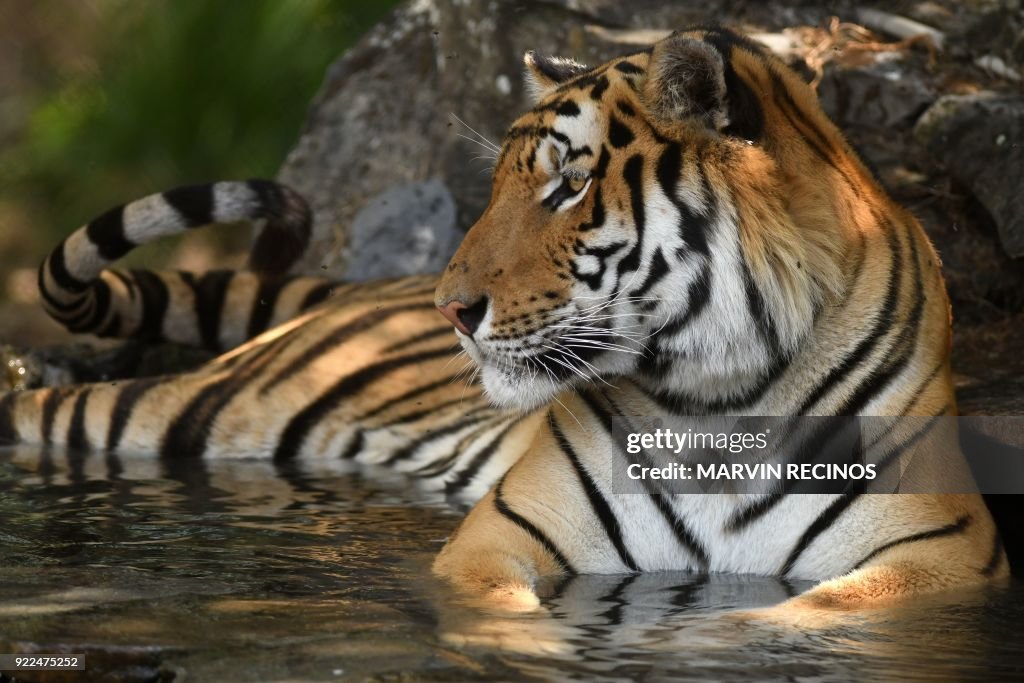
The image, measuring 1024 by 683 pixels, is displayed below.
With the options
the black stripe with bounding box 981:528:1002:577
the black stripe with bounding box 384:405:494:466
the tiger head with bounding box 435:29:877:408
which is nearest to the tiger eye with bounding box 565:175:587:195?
the tiger head with bounding box 435:29:877:408

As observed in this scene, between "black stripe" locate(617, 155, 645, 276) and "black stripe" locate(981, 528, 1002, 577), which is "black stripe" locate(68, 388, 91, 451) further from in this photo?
"black stripe" locate(981, 528, 1002, 577)

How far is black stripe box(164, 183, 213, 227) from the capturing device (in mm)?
4512

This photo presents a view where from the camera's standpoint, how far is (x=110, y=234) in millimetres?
4527

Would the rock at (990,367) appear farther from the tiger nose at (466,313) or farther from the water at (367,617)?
the tiger nose at (466,313)

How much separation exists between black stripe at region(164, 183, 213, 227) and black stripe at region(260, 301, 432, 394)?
1.71 feet

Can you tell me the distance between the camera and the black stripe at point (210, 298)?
500cm

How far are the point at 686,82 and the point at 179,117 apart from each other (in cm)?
647

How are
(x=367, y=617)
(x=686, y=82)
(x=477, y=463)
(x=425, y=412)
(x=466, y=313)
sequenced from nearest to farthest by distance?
(x=367, y=617) < (x=686, y=82) < (x=466, y=313) < (x=477, y=463) < (x=425, y=412)

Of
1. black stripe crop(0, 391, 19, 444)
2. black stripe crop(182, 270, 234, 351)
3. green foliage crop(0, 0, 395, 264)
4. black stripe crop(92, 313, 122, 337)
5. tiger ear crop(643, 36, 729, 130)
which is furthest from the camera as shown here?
green foliage crop(0, 0, 395, 264)

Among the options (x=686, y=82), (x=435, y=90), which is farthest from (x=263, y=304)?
(x=686, y=82)

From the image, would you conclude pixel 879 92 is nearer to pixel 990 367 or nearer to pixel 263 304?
pixel 990 367

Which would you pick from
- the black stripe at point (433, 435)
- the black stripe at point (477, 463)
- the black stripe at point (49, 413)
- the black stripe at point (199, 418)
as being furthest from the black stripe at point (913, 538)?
the black stripe at point (49, 413)

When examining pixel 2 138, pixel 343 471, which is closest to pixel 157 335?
pixel 343 471

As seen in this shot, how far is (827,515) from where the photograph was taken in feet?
9.42
